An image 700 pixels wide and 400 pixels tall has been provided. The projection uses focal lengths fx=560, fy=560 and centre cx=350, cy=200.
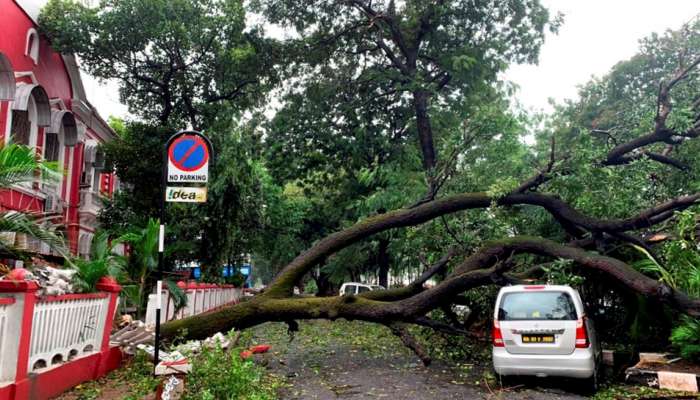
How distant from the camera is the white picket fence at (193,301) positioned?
12.8m

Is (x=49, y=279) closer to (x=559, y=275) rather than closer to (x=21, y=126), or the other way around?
(x=559, y=275)

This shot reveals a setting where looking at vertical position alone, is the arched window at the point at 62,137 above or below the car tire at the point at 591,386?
above

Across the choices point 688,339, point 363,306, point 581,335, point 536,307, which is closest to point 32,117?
point 363,306

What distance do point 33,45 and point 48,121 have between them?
272 centimetres

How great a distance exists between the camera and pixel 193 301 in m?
17.1

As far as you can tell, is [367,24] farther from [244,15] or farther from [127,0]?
[127,0]

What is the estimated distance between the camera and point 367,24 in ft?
62.6

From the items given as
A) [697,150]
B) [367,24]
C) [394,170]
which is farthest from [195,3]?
[697,150]

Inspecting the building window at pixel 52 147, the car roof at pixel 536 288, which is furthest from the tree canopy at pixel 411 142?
the building window at pixel 52 147

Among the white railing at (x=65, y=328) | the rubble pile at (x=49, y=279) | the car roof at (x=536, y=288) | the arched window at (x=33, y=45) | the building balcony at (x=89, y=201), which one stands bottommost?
the white railing at (x=65, y=328)

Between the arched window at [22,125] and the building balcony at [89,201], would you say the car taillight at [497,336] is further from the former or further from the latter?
the building balcony at [89,201]

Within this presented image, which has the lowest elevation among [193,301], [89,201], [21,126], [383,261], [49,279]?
[193,301]

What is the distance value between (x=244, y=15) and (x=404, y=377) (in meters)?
13.8

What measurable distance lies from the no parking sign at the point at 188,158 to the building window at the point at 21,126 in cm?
970
